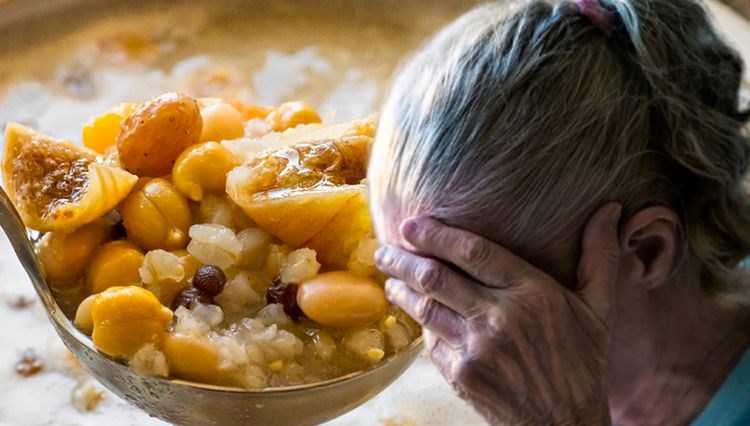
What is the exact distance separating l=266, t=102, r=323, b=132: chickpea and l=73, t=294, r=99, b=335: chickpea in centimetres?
27

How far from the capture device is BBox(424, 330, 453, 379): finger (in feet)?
2.12

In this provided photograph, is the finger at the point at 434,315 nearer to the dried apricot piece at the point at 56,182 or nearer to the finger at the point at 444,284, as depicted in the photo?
the finger at the point at 444,284

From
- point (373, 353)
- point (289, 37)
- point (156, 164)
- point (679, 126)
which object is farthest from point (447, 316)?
point (289, 37)

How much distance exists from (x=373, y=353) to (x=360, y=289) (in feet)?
0.17

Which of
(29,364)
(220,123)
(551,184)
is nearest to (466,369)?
(551,184)

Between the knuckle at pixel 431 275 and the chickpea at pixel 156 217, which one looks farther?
the chickpea at pixel 156 217

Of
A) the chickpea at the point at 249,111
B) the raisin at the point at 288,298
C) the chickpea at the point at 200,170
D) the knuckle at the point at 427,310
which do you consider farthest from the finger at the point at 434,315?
the chickpea at the point at 249,111

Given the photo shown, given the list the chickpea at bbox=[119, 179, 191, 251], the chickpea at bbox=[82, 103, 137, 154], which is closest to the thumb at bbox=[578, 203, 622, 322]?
the chickpea at bbox=[119, 179, 191, 251]

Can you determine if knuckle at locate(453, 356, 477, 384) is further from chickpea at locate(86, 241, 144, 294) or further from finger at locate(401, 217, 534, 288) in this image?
chickpea at locate(86, 241, 144, 294)

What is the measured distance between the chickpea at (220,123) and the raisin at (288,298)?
0.59 ft

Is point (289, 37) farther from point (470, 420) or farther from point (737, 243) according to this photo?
point (737, 243)

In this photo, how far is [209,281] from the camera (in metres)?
0.72

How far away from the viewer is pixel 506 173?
0.59 meters

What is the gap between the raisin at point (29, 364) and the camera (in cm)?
89
